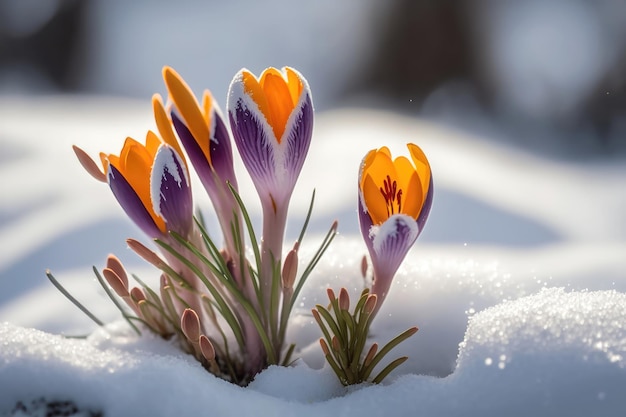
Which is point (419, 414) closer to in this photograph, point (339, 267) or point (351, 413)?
point (351, 413)

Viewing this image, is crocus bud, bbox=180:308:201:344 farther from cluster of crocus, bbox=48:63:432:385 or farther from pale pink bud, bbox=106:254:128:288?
pale pink bud, bbox=106:254:128:288

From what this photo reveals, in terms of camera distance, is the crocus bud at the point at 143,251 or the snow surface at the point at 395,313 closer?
the snow surface at the point at 395,313

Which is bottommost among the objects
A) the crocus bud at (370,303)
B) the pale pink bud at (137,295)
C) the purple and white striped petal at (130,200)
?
the pale pink bud at (137,295)

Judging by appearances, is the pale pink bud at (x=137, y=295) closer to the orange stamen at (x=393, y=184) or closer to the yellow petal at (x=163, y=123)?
the yellow petal at (x=163, y=123)

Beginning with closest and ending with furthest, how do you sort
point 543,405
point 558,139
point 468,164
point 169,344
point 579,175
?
point 543,405 < point 169,344 < point 468,164 < point 579,175 < point 558,139

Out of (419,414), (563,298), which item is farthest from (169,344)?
(563,298)

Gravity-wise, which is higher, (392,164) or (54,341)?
(392,164)

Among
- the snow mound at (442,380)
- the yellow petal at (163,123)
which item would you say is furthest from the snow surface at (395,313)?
the yellow petal at (163,123)
